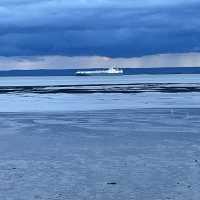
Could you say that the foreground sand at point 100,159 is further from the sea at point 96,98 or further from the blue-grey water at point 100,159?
the sea at point 96,98

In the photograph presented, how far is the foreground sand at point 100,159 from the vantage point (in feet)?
40.5

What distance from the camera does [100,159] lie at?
16.2 meters

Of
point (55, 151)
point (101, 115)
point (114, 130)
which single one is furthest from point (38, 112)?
point (55, 151)

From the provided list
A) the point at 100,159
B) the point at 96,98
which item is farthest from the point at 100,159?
the point at 96,98

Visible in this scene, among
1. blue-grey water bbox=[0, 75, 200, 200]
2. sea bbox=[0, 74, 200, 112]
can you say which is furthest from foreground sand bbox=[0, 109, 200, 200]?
sea bbox=[0, 74, 200, 112]

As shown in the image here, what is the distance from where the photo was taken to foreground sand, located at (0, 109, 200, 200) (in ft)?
40.5

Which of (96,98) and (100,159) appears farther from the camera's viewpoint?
(96,98)

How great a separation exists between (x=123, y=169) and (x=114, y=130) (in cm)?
900

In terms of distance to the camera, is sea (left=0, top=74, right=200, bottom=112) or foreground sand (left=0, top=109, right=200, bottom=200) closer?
foreground sand (left=0, top=109, right=200, bottom=200)

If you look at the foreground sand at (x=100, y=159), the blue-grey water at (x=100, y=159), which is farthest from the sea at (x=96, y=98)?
the foreground sand at (x=100, y=159)

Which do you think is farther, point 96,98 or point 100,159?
point 96,98

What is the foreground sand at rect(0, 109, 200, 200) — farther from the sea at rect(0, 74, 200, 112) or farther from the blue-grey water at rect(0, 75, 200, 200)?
the sea at rect(0, 74, 200, 112)

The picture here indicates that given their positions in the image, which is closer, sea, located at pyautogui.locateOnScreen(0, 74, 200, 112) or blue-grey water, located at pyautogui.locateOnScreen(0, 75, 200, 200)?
blue-grey water, located at pyautogui.locateOnScreen(0, 75, 200, 200)

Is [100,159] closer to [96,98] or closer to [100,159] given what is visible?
[100,159]
